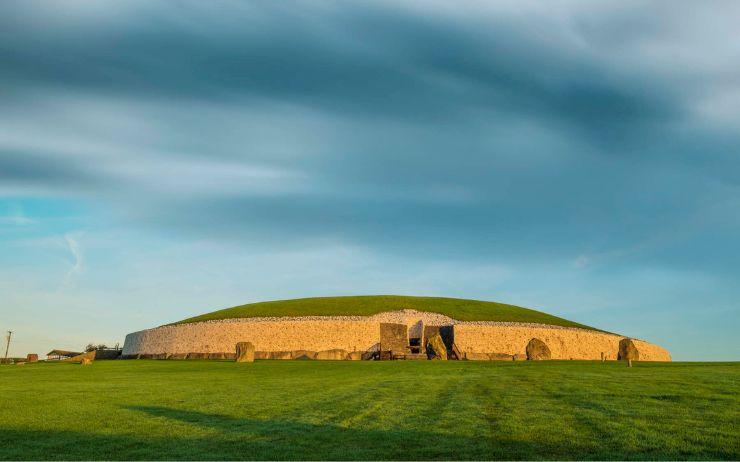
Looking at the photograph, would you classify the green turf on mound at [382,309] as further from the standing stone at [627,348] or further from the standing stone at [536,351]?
the standing stone at [627,348]

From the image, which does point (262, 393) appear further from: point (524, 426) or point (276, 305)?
point (276, 305)

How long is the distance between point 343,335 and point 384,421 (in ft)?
148

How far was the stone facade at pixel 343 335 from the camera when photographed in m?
57.2

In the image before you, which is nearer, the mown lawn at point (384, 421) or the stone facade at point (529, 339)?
the mown lawn at point (384, 421)

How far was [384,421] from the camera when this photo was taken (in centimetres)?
1281

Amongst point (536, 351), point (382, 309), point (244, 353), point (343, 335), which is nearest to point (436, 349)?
point (536, 351)

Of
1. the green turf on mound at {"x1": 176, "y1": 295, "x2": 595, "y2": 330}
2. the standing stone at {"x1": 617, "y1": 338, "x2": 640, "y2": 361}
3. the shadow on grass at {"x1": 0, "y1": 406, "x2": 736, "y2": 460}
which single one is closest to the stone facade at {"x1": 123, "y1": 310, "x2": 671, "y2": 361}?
the green turf on mound at {"x1": 176, "y1": 295, "x2": 595, "y2": 330}

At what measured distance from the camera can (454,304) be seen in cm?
7025

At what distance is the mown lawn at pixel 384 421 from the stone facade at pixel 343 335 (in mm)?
37197

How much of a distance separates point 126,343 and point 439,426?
6464 cm

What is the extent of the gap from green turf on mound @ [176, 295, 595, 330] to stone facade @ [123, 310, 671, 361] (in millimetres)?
3110

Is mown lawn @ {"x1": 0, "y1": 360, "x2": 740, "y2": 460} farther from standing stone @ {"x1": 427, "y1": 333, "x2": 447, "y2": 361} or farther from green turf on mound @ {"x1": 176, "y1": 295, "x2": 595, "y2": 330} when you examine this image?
green turf on mound @ {"x1": 176, "y1": 295, "x2": 595, "y2": 330}

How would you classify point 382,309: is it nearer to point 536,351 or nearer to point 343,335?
point 343,335

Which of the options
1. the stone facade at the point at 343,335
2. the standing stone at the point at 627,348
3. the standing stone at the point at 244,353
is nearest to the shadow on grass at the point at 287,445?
the standing stone at the point at 244,353
